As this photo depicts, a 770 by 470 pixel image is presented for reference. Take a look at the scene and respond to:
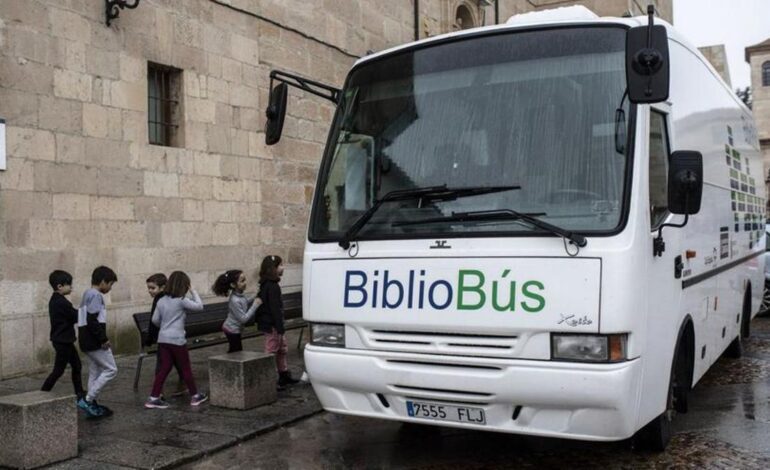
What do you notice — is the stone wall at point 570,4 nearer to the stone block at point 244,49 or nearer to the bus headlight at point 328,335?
the stone block at point 244,49

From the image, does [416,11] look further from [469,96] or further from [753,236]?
[469,96]

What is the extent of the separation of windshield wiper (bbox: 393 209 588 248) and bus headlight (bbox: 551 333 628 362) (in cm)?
51

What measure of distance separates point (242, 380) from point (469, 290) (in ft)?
9.73

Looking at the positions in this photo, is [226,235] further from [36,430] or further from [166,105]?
[36,430]

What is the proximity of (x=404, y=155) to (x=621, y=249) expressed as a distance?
60.6 inches

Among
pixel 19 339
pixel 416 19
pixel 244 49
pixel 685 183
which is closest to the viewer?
pixel 685 183

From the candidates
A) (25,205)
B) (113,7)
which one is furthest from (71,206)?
(113,7)

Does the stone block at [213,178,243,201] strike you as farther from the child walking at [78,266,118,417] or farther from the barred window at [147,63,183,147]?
the child walking at [78,266,118,417]

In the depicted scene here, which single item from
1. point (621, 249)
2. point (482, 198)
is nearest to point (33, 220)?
point (482, 198)

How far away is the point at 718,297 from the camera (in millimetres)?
7016

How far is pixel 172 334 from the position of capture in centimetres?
692

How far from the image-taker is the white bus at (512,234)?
4383 millimetres

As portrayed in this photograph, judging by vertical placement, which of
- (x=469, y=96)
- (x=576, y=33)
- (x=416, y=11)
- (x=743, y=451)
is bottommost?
(x=743, y=451)

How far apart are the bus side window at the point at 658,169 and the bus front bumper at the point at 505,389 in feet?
3.29
